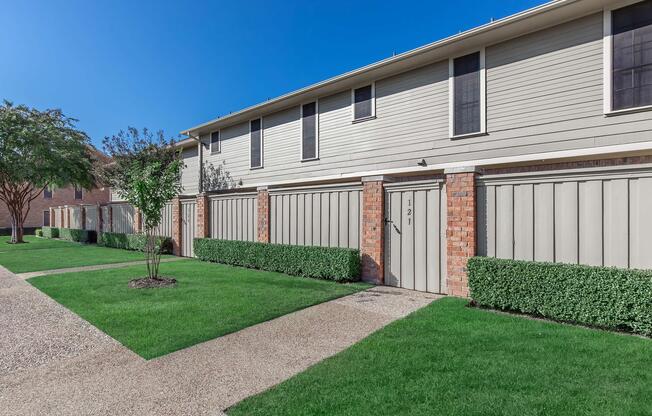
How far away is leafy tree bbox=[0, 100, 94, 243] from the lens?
18.7 metres

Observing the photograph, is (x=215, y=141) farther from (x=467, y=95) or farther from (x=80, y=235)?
(x=467, y=95)

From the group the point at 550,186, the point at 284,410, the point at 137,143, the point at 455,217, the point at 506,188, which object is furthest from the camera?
the point at 137,143

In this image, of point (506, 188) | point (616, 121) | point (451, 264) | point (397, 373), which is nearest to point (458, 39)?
point (616, 121)

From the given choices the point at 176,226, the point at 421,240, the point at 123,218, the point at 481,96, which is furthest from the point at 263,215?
the point at 123,218

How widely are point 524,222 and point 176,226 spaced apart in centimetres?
1131

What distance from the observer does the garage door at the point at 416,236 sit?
20.2ft

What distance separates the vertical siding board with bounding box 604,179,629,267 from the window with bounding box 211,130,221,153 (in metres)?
14.2

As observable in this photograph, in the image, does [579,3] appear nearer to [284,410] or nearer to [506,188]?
[506,188]

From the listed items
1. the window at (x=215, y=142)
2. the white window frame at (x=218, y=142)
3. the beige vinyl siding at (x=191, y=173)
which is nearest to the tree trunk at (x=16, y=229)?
the beige vinyl siding at (x=191, y=173)

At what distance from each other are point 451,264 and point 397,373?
10.2 feet

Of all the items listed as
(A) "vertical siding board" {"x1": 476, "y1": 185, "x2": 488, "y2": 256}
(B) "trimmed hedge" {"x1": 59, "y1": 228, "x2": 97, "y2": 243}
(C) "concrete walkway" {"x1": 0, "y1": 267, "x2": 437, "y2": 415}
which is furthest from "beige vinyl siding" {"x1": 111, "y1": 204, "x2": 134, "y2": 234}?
(A) "vertical siding board" {"x1": 476, "y1": 185, "x2": 488, "y2": 256}

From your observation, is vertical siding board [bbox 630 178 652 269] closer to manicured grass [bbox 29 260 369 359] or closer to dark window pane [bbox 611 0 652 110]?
dark window pane [bbox 611 0 652 110]

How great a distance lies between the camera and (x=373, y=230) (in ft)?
23.0

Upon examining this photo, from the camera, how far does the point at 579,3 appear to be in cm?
690
